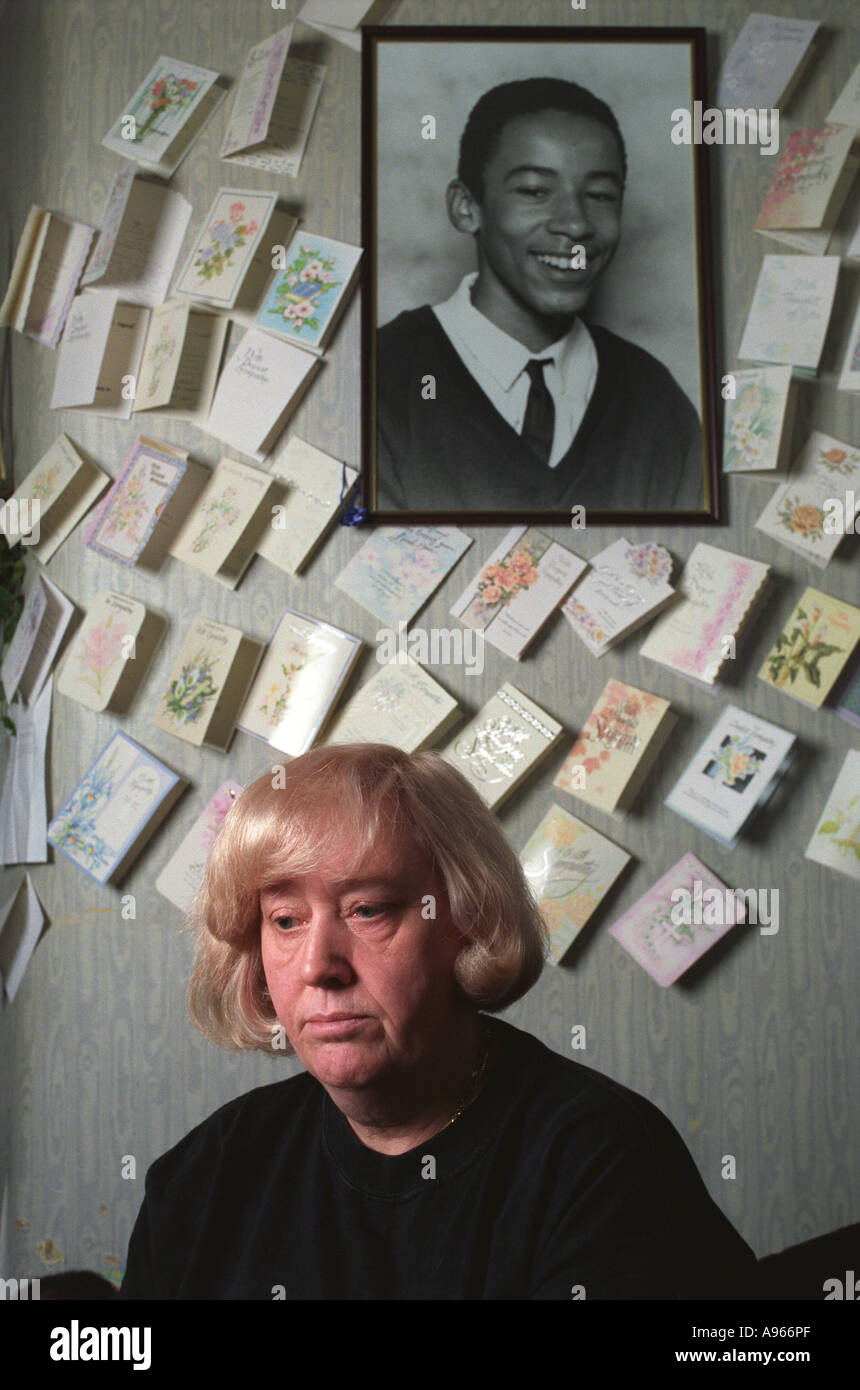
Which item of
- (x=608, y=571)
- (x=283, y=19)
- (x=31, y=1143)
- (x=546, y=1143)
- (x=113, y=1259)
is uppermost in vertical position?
(x=283, y=19)

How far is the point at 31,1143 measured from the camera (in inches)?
95.7

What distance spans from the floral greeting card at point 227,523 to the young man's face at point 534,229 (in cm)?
62

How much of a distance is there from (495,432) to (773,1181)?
5.22ft

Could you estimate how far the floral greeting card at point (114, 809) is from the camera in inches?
96.5

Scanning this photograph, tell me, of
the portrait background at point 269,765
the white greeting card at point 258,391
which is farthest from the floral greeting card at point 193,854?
the white greeting card at point 258,391

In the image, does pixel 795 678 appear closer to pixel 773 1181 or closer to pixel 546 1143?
pixel 773 1181

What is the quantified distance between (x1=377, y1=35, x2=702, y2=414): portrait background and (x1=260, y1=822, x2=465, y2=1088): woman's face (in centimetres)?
162

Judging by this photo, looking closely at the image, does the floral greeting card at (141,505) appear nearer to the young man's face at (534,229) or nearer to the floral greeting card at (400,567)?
the floral greeting card at (400,567)

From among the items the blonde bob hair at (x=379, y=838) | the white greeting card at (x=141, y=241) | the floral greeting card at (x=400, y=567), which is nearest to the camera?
the blonde bob hair at (x=379, y=838)

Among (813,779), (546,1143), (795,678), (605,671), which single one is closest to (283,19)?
(605,671)

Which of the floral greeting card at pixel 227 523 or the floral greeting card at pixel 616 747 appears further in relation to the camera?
the floral greeting card at pixel 227 523

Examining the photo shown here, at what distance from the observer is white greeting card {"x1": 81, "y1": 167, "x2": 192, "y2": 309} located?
8.48 feet

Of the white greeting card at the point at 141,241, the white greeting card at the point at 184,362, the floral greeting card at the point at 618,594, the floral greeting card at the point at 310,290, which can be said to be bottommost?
the floral greeting card at the point at 618,594

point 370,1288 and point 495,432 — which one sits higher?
point 495,432
